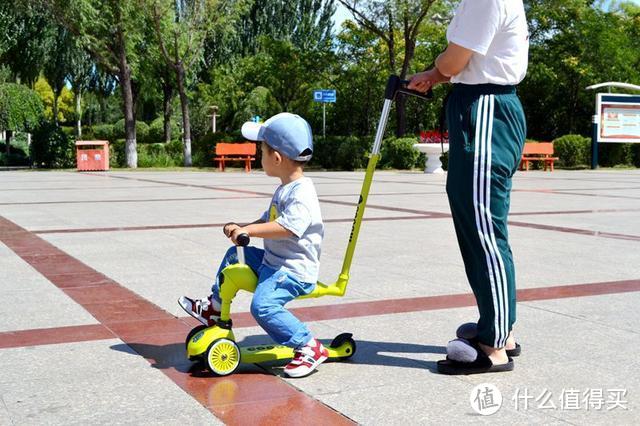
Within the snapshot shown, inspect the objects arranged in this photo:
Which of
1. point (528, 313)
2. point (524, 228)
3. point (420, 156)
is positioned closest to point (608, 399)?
point (528, 313)

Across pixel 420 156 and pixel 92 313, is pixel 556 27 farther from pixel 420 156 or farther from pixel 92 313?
pixel 92 313

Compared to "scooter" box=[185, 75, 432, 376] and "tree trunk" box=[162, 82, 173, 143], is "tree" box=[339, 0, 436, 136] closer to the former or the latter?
"tree trunk" box=[162, 82, 173, 143]

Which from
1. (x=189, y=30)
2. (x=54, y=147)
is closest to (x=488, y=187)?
(x=54, y=147)

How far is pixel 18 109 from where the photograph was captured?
36.4 meters

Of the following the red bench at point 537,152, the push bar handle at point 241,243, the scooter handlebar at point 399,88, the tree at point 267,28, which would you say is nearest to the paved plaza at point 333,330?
the push bar handle at point 241,243

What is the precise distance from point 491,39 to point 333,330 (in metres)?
1.68

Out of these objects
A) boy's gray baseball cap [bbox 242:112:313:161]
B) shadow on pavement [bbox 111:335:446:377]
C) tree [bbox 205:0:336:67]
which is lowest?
shadow on pavement [bbox 111:335:446:377]

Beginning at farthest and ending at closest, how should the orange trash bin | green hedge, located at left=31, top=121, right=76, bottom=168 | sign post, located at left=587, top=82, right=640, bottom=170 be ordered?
green hedge, located at left=31, top=121, right=76, bottom=168
sign post, located at left=587, top=82, right=640, bottom=170
the orange trash bin

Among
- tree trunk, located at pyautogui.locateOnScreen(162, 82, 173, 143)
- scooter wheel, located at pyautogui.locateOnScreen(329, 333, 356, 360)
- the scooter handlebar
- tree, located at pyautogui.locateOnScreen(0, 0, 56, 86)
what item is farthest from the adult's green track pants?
tree trunk, located at pyautogui.locateOnScreen(162, 82, 173, 143)

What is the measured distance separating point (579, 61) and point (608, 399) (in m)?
33.4

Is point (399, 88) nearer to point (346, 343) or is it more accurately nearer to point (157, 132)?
point (346, 343)

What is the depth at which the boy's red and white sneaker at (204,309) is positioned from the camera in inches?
145

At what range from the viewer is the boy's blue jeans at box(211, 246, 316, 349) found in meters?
3.44

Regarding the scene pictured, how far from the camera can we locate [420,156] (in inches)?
1081
